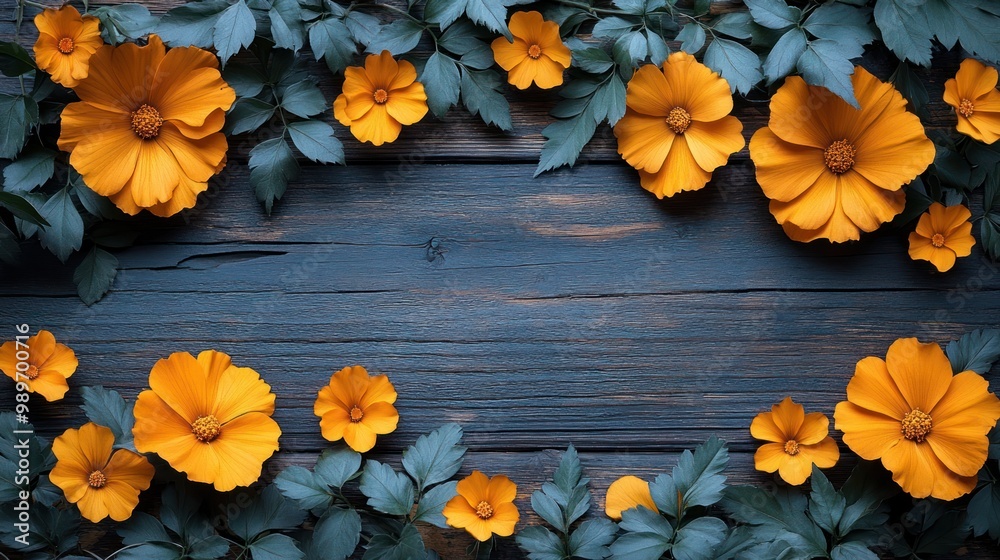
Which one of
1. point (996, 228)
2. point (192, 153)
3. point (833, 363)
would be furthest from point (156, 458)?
point (996, 228)

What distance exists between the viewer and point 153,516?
1250 millimetres

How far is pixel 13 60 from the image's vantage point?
3.83 ft

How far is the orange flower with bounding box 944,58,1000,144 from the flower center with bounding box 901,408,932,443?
51 centimetres

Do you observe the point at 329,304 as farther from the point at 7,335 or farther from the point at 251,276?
the point at 7,335

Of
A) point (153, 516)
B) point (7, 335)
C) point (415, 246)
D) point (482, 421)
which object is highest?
point (415, 246)

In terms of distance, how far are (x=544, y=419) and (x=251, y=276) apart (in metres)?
0.62

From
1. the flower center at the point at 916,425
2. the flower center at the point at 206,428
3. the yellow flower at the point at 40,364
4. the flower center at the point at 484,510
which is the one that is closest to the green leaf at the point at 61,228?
the yellow flower at the point at 40,364

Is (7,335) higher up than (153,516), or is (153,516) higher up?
(7,335)

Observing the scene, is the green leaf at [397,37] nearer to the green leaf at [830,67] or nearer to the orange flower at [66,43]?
the orange flower at [66,43]

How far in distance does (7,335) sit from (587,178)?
1.13 m

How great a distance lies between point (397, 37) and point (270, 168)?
332 millimetres

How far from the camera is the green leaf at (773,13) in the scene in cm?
122

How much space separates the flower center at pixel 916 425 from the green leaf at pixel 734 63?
0.65 m

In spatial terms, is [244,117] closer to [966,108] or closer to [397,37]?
[397,37]
